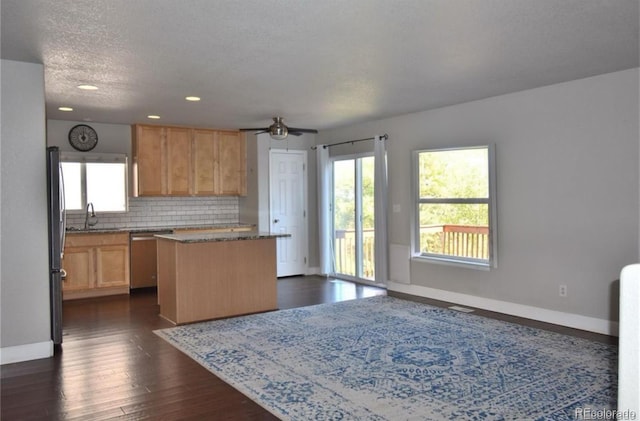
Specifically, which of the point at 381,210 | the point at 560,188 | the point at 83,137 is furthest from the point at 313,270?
the point at 560,188

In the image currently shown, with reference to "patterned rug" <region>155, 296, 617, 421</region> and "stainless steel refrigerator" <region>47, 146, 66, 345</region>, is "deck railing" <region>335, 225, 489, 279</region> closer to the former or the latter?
"patterned rug" <region>155, 296, 617, 421</region>

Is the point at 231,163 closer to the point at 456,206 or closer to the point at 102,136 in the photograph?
the point at 102,136

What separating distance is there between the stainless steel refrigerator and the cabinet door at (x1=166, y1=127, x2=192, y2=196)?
10.7ft

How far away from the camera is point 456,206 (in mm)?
6094

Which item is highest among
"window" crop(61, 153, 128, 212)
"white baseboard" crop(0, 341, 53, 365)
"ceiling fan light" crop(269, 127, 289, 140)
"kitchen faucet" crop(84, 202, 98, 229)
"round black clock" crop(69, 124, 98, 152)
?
"round black clock" crop(69, 124, 98, 152)

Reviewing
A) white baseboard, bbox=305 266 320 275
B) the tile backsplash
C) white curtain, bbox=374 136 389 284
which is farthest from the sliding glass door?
the tile backsplash

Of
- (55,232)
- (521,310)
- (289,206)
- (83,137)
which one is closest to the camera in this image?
(55,232)

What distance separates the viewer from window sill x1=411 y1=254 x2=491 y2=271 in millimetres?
5738

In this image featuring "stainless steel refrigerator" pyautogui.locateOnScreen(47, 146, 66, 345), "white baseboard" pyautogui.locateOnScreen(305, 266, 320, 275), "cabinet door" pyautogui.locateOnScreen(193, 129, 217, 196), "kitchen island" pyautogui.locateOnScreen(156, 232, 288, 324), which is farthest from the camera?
"white baseboard" pyautogui.locateOnScreen(305, 266, 320, 275)

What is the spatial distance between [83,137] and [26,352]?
3.93 metres

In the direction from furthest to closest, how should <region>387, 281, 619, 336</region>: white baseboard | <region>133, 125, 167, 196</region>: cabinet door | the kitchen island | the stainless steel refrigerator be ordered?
<region>133, 125, 167, 196</region>: cabinet door
the kitchen island
<region>387, 281, 619, 336</region>: white baseboard
the stainless steel refrigerator

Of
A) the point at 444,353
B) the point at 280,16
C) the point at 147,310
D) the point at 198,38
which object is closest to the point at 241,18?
the point at 280,16

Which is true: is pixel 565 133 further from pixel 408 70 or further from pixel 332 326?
pixel 332 326

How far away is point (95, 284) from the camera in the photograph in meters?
6.78
